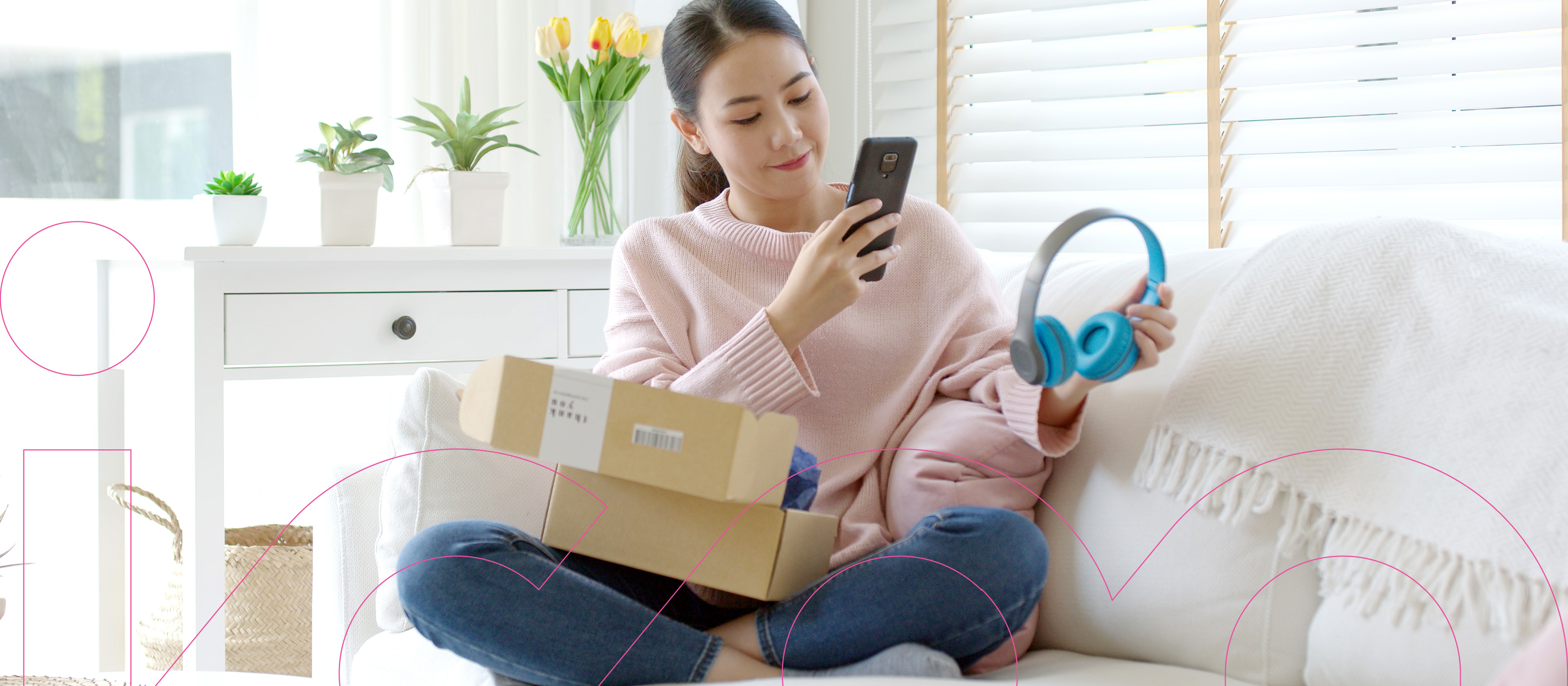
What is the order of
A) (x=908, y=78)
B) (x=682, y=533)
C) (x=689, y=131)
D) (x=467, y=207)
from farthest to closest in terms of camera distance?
(x=908, y=78), (x=467, y=207), (x=689, y=131), (x=682, y=533)

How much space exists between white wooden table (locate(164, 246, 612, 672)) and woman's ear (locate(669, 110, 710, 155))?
343 mm

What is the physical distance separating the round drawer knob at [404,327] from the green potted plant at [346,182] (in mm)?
130

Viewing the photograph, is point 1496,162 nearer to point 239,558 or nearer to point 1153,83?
point 1153,83

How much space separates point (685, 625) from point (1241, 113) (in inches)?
48.2

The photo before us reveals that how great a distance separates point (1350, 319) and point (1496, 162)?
783 millimetres

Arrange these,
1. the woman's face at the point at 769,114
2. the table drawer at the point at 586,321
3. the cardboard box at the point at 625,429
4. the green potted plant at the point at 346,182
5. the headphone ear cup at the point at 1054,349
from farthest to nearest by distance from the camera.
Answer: the table drawer at the point at 586,321 → the green potted plant at the point at 346,182 → the woman's face at the point at 769,114 → the headphone ear cup at the point at 1054,349 → the cardboard box at the point at 625,429

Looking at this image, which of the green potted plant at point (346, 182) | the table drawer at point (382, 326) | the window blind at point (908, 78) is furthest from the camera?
the window blind at point (908, 78)

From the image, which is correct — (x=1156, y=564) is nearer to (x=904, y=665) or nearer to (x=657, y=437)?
(x=904, y=665)

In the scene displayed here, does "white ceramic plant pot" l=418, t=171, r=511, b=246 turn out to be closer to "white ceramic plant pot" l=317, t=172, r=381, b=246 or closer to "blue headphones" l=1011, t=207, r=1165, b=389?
"white ceramic plant pot" l=317, t=172, r=381, b=246

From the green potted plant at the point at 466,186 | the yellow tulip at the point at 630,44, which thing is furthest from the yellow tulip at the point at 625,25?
the green potted plant at the point at 466,186

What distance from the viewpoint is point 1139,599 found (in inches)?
37.0

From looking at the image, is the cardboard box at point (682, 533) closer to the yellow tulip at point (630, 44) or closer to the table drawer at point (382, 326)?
the table drawer at point (382, 326)

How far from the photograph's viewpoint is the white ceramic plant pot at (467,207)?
5.29 feet
